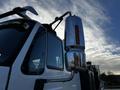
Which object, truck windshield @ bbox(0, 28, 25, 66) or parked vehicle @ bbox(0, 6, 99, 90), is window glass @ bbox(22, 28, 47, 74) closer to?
parked vehicle @ bbox(0, 6, 99, 90)

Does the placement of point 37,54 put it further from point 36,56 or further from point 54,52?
point 54,52

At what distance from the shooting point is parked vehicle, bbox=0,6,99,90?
3.95m

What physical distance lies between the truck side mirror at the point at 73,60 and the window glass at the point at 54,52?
0.14 m

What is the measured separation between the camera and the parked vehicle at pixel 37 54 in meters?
3.95

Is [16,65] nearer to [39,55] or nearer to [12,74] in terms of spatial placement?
[12,74]

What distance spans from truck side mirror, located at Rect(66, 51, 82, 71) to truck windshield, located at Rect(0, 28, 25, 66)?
3.38 feet

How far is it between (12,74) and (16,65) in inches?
5.5

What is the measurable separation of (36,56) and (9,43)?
359mm

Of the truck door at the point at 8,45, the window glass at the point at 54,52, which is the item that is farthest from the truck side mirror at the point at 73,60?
the truck door at the point at 8,45

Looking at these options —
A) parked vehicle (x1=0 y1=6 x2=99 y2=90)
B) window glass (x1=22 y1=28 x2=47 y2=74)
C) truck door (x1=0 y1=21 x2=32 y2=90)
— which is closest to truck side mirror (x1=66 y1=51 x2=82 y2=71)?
parked vehicle (x1=0 y1=6 x2=99 y2=90)

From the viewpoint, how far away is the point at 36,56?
4.39 meters

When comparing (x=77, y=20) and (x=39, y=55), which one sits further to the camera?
(x=77, y=20)

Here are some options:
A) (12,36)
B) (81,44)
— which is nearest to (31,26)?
(12,36)

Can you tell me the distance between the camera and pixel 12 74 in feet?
12.6
